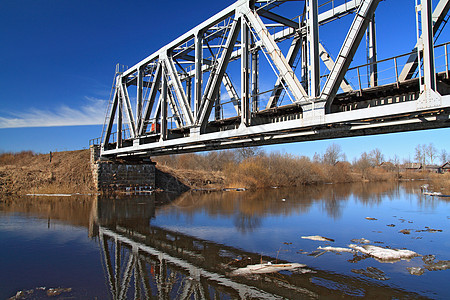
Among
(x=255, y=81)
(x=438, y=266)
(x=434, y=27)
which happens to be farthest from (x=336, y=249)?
(x=255, y=81)

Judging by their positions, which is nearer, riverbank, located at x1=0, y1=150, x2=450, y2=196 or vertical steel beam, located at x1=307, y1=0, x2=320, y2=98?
vertical steel beam, located at x1=307, y1=0, x2=320, y2=98

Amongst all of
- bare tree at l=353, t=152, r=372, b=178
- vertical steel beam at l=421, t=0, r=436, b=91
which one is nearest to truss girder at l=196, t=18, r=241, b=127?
vertical steel beam at l=421, t=0, r=436, b=91

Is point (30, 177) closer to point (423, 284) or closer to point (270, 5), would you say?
point (270, 5)

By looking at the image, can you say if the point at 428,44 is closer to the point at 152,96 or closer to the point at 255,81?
the point at 255,81

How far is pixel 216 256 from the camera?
1055cm

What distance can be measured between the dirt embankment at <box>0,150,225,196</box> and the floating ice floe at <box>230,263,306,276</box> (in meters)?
28.4

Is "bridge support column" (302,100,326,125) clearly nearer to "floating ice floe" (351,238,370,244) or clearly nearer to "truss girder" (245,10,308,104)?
"truss girder" (245,10,308,104)

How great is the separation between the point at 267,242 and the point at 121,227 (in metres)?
7.91

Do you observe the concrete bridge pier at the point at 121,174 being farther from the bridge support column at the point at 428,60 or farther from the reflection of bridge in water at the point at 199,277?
the bridge support column at the point at 428,60

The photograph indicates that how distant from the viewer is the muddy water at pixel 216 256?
770 cm

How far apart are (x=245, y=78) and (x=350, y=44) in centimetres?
549

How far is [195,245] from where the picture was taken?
12203 millimetres

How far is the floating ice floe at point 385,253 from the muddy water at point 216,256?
0.22 m

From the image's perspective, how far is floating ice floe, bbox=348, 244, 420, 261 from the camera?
10.2 metres
